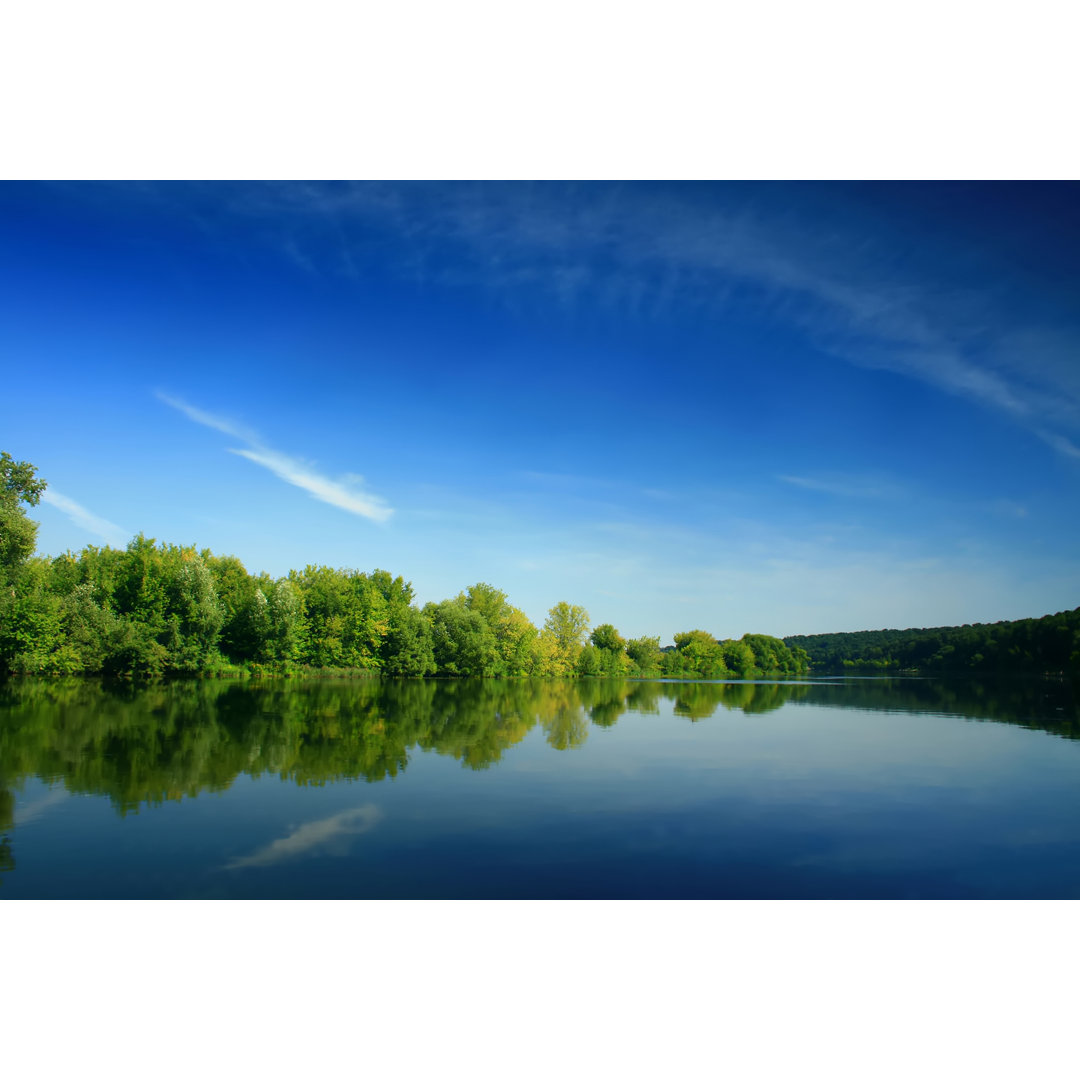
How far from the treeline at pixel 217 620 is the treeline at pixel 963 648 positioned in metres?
59.4

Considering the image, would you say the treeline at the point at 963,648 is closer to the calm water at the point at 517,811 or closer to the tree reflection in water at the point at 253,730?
the tree reflection in water at the point at 253,730

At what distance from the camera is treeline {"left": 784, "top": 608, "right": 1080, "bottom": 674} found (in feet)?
251

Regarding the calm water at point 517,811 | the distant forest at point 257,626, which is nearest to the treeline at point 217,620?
the distant forest at point 257,626

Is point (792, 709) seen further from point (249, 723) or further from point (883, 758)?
point (249, 723)

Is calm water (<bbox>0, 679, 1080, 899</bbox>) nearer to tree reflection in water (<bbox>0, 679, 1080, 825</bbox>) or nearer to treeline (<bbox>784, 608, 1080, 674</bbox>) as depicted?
tree reflection in water (<bbox>0, 679, 1080, 825</bbox>)

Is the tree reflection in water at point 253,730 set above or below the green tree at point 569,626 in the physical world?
below

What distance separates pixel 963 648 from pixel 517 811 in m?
125

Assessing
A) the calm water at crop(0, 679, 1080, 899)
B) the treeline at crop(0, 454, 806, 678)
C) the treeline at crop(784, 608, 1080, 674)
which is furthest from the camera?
the treeline at crop(784, 608, 1080, 674)

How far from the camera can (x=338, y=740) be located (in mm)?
18172

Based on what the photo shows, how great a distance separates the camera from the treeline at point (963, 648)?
76500 millimetres

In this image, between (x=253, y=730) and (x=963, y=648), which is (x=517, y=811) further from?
(x=963, y=648)

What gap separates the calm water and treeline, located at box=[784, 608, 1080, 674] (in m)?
65.3

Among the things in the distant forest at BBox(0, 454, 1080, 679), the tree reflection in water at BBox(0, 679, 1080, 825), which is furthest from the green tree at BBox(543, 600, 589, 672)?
the tree reflection in water at BBox(0, 679, 1080, 825)

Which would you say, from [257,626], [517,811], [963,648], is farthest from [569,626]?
[517,811]
